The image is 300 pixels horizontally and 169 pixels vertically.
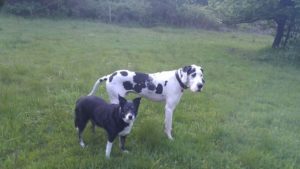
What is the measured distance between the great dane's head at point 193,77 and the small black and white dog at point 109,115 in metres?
1.34

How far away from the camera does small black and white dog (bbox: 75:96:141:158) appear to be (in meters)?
5.46

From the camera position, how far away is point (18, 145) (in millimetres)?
6234

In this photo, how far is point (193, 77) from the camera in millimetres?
6547

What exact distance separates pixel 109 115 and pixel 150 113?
106 inches

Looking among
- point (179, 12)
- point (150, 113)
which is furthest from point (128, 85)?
point (179, 12)

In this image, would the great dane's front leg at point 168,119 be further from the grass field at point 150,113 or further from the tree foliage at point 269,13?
the tree foliage at point 269,13

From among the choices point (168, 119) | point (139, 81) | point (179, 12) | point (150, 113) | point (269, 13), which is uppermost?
point (269, 13)

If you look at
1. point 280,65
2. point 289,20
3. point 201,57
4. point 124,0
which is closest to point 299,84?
point 280,65

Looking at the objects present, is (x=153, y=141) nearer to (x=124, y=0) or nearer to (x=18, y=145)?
(x=18, y=145)

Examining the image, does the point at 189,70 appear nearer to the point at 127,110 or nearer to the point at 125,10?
the point at 127,110

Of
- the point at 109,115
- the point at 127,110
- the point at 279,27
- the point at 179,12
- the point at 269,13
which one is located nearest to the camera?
the point at 127,110

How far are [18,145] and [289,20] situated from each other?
59.9 feet

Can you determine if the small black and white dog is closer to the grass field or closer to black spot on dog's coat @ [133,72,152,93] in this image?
the grass field

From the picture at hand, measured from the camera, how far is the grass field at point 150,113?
6.14m
